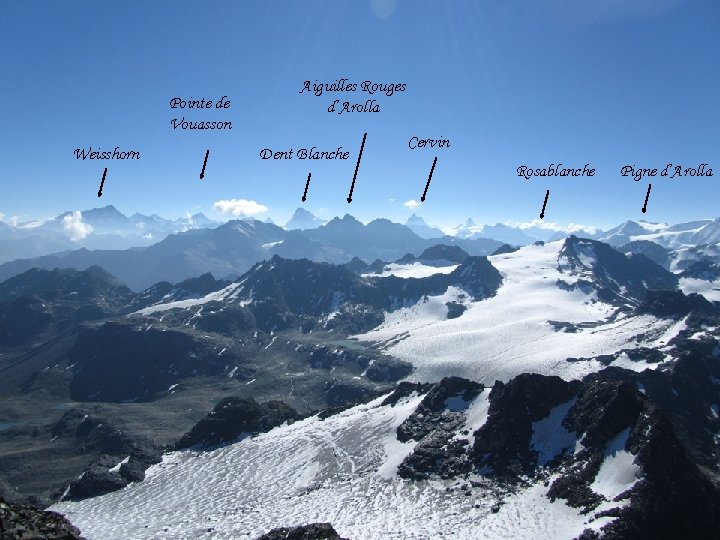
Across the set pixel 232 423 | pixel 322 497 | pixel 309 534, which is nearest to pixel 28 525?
pixel 309 534

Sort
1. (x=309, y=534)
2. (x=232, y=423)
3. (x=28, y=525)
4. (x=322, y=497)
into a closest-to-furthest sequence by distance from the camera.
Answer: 1. (x=28, y=525)
2. (x=309, y=534)
3. (x=322, y=497)
4. (x=232, y=423)

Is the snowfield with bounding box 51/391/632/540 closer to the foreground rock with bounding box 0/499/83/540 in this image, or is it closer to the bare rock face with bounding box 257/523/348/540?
the bare rock face with bounding box 257/523/348/540

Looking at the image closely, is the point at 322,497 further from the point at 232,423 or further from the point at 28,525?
the point at 28,525

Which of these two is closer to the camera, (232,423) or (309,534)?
(309,534)

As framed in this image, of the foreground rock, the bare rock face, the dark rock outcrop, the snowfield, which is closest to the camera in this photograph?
the foreground rock

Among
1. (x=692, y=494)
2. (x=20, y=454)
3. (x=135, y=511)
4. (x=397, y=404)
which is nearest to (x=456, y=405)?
(x=397, y=404)

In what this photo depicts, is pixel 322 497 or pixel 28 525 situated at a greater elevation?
pixel 28 525

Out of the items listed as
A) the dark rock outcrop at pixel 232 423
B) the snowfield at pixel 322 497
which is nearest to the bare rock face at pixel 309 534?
the snowfield at pixel 322 497

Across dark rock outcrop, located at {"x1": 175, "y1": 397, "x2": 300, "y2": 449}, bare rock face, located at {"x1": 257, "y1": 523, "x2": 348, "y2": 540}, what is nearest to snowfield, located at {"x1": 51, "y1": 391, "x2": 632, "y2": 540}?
dark rock outcrop, located at {"x1": 175, "y1": 397, "x2": 300, "y2": 449}

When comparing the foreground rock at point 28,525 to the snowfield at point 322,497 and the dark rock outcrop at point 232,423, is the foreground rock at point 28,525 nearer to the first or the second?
the snowfield at point 322,497
